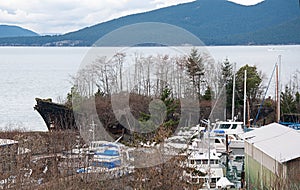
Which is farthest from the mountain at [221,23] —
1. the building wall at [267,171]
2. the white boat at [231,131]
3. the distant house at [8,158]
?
the building wall at [267,171]

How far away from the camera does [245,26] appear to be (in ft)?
193

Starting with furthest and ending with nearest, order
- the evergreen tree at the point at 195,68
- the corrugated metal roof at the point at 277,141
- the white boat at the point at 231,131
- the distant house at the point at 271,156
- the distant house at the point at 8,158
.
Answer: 1. the evergreen tree at the point at 195,68
2. the white boat at the point at 231,131
3. the distant house at the point at 8,158
4. the corrugated metal roof at the point at 277,141
5. the distant house at the point at 271,156

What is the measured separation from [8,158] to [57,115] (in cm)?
596

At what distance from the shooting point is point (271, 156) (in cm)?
Result: 868

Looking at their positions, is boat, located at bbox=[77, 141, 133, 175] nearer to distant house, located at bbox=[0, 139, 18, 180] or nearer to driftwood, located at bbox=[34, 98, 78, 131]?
distant house, located at bbox=[0, 139, 18, 180]

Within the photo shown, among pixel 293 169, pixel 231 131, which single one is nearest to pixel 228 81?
pixel 231 131

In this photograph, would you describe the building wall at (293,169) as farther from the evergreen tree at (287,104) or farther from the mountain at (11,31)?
the mountain at (11,31)

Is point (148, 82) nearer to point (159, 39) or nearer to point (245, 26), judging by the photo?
point (159, 39)

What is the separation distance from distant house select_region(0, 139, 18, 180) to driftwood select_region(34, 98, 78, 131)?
3.63m

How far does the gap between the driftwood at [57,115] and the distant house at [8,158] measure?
363 centimetres

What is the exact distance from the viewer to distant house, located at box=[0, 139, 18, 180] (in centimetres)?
926

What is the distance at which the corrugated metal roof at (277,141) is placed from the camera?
8.41 metres

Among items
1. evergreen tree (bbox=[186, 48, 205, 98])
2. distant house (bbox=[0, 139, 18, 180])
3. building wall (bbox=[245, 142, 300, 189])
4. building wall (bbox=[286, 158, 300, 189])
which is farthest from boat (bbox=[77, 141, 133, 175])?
evergreen tree (bbox=[186, 48, 205, 98])

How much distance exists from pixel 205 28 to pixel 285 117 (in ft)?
88.9
